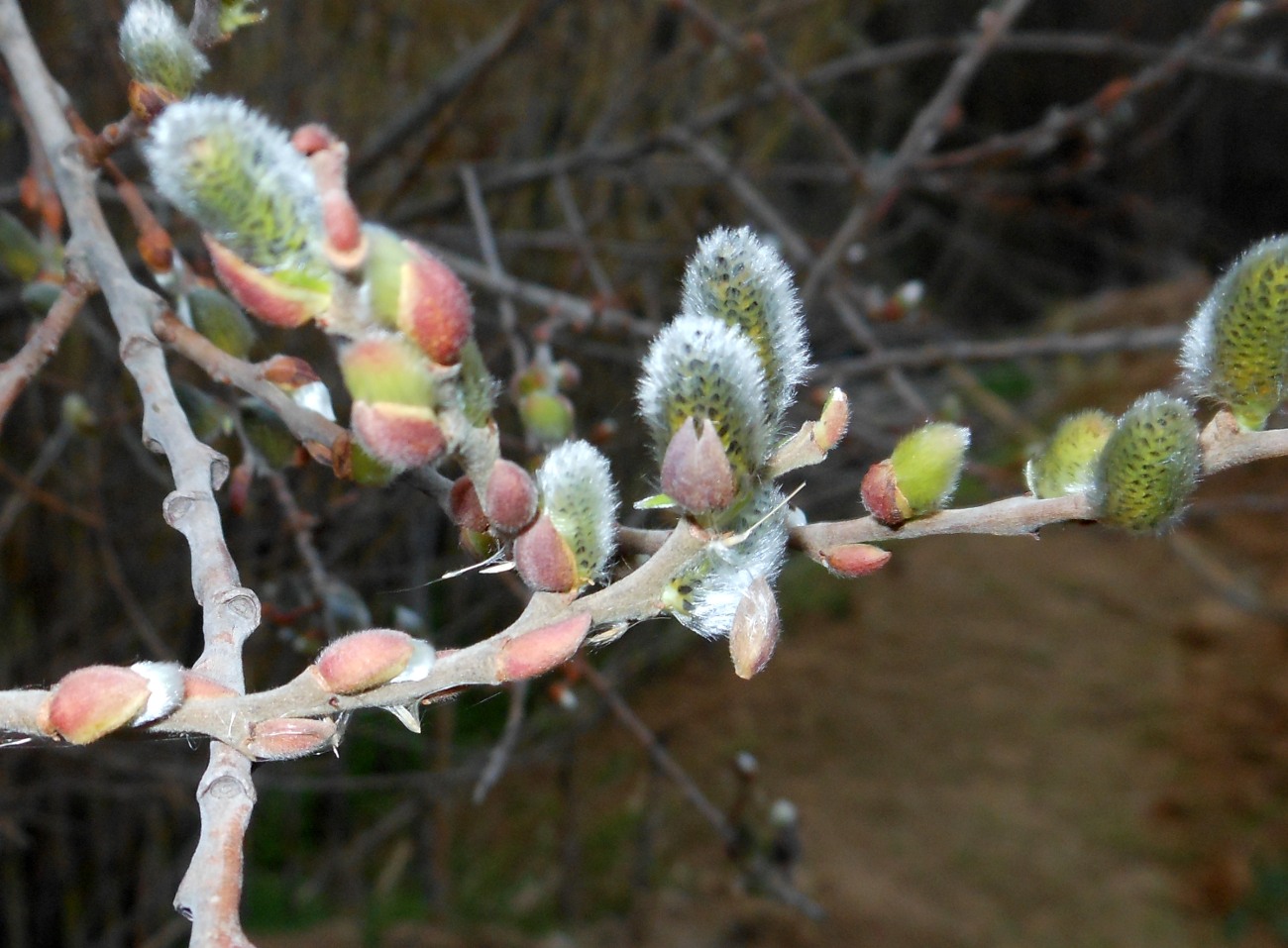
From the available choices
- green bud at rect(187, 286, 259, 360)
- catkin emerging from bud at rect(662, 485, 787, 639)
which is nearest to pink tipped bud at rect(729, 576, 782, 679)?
catkin emerging from bud at rect(662, 485, 787, 639)

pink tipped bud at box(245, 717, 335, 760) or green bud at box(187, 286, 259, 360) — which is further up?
green bud at box(187, 286, 259, 360)

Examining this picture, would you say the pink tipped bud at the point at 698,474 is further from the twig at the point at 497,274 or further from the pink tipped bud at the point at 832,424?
the twig at the point at 497,274

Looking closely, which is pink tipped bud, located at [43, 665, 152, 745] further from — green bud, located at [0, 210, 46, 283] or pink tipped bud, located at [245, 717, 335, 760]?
green bud, located at [0, 210, 46, 283]

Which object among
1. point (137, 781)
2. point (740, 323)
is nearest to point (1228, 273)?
point (740, 323)

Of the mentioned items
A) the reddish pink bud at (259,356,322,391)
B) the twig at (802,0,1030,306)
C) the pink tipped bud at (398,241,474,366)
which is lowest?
the pink tipped bud at (398,241,474,366)

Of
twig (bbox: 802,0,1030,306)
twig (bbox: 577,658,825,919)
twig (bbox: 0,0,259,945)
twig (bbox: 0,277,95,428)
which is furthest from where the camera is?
twig (bbox: 802,0,1030,306)

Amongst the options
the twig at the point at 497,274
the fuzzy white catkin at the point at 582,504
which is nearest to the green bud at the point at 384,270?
the fuzzy white catkin at the point at 582,504

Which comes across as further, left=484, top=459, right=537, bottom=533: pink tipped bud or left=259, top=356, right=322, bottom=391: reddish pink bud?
left=259, top=356, right=322, bottom=391: reddish pink bud

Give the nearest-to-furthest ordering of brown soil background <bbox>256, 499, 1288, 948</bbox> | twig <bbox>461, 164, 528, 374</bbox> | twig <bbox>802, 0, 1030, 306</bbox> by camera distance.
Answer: twig <bbox>461, 164, 528, 374</bbox> → twig <bbox>802, 0, 1030, 306</bbox> → brown soil background <bbox>256, 499, 1288, 948</bbox>
